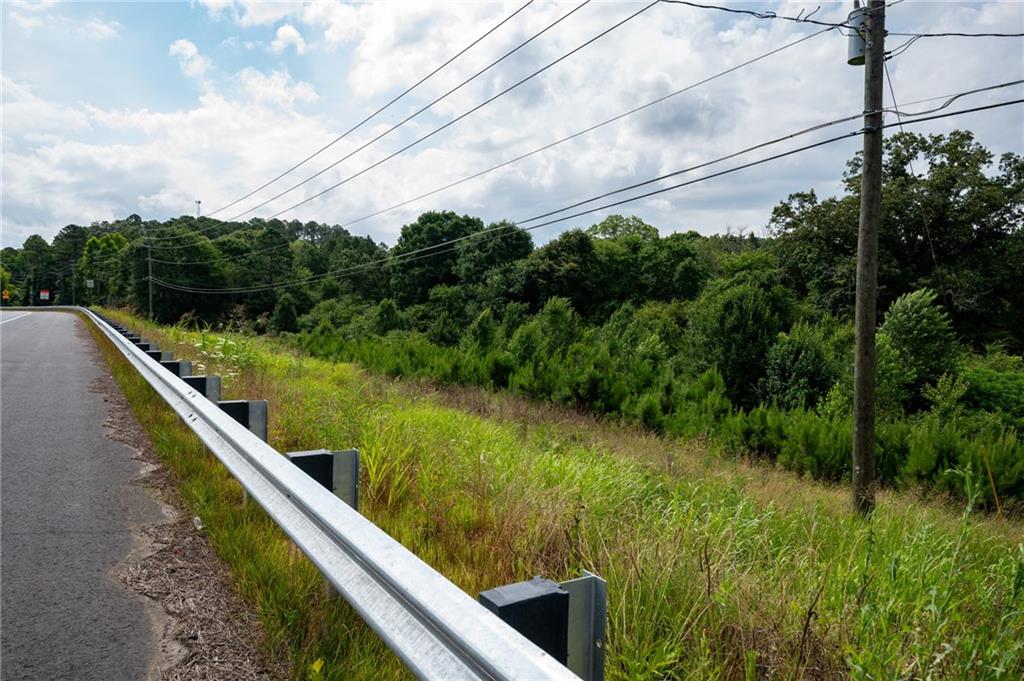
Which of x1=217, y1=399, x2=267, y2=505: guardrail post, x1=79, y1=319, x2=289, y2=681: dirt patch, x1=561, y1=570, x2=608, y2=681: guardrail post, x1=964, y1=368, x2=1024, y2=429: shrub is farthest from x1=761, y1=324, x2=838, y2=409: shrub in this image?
x1=561, y1=570, x2=608, y2=681: guardrail post

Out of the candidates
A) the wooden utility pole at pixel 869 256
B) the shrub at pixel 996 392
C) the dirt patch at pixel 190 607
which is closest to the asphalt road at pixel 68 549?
the dirt patch at pixel 190 607

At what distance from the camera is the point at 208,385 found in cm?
495

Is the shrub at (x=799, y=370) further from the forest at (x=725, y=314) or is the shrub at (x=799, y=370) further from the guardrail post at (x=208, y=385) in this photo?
the guardrail post at (x=208, y=385)

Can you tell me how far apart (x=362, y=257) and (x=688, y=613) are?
74.5 m

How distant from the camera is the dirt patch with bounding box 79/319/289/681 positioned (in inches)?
87.7

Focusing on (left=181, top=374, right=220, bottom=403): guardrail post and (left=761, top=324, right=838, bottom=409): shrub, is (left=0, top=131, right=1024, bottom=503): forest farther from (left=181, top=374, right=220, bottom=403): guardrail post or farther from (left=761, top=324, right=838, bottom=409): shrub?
(left=181, top=374, right=220, bottom=403): guardrail post

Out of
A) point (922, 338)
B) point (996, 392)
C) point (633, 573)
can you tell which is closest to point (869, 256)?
point (633, 573)

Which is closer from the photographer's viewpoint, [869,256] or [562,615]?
[562,615]

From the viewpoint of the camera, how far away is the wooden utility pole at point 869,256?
35.4 ft

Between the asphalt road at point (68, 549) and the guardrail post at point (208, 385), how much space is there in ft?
2.37

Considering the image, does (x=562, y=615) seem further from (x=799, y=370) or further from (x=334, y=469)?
(x=799, y=370)

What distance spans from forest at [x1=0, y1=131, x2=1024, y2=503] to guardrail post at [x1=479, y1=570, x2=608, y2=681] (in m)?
2.04

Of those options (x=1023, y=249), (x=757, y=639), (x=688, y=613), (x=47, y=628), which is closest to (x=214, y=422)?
(x=47, y=628)

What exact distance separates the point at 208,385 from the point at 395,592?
3696 millimetres
